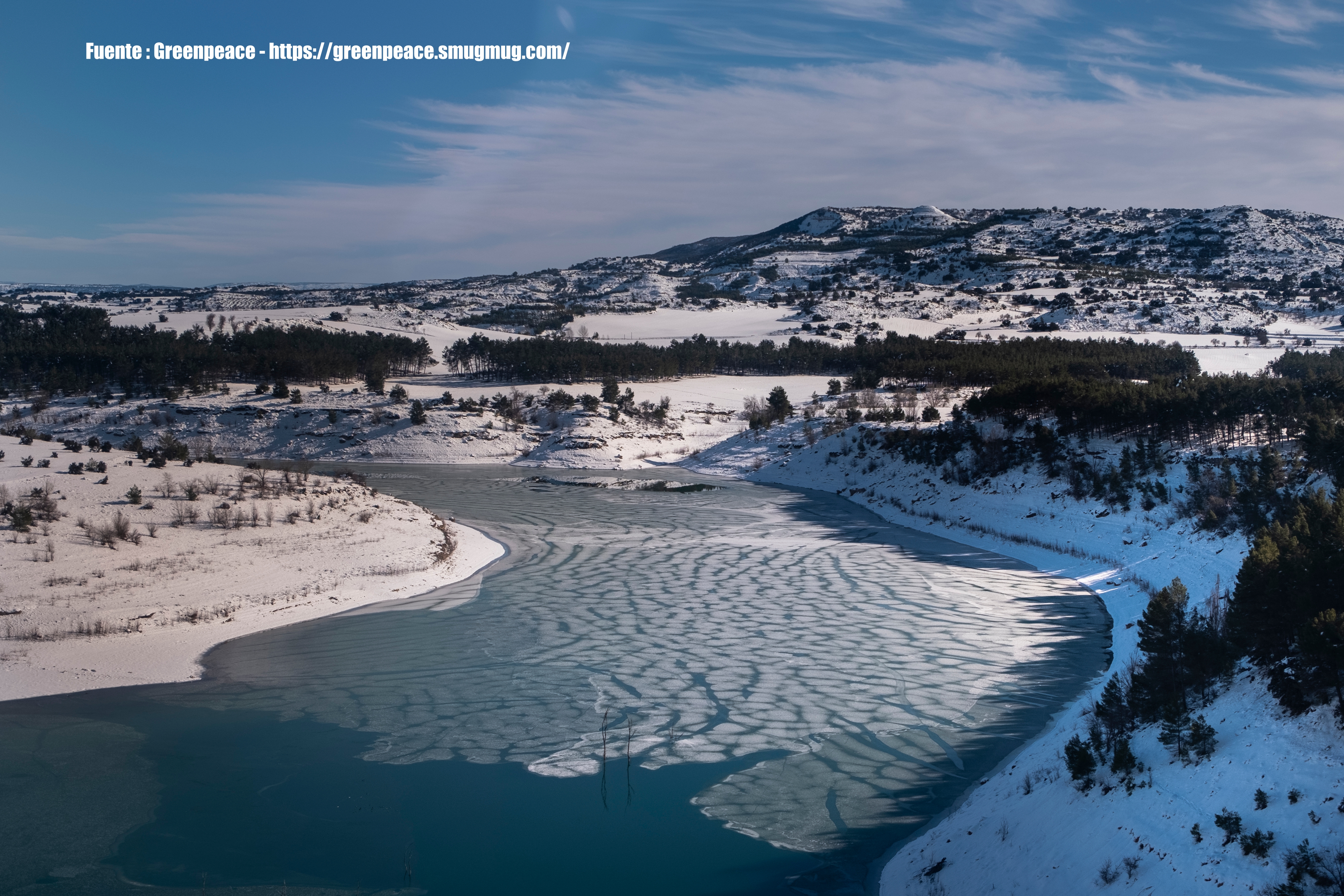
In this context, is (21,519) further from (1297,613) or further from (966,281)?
(966,281)

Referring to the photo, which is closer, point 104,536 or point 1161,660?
point 1161,660

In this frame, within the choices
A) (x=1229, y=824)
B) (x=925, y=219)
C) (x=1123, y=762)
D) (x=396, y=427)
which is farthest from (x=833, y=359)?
(x=925, y=219)

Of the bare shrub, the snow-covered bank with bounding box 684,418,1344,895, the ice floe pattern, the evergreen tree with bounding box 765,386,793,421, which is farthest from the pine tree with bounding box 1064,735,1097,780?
the evergreen tree with bounding box 765,386,793,421

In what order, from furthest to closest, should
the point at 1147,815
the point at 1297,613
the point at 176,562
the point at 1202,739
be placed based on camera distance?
the point at 176,562 → the point at 1297,613 → the point at 1202,739 → the point at 1147,815

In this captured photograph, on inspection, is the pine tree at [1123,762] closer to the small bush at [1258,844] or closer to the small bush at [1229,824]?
the small bush at [1229,824]

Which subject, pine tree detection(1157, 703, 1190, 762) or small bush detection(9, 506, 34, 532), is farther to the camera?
small bush detection(9, 506, 34, 532)

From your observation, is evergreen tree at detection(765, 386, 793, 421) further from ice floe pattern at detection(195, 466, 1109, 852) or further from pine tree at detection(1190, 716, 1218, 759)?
pine tree at detection(1190, 716, 1218, 759)
